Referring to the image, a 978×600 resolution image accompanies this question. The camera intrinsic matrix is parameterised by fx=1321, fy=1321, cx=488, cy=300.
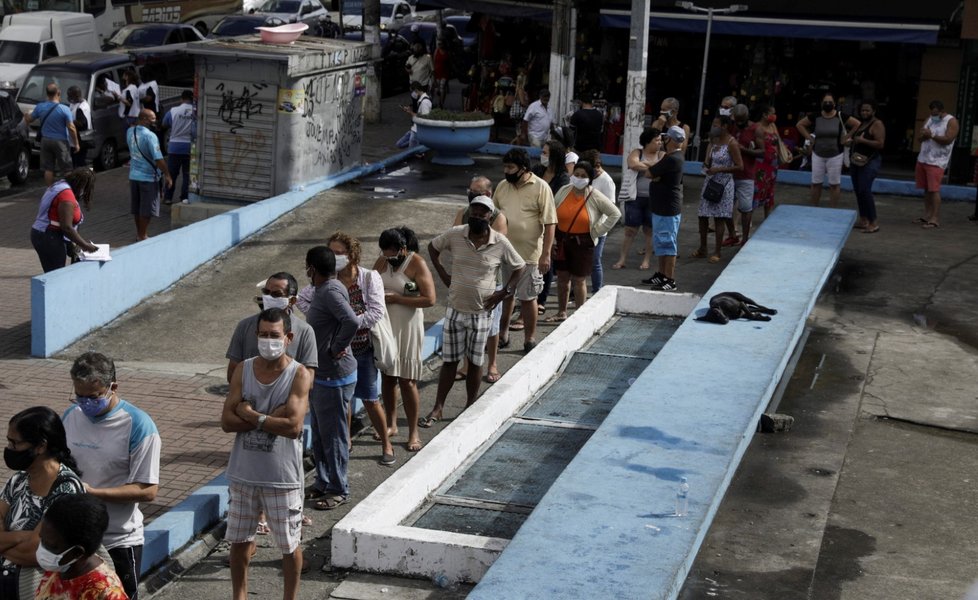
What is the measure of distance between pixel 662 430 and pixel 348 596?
243 cm

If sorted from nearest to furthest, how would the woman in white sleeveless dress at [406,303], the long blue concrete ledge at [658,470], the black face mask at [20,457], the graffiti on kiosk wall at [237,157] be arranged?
the black face mask at [20,457], the long blue concrete ledge at [658,470], the woman in white sleeveless dress at [406,303], the graffiti on kiosk wall at [237,157]

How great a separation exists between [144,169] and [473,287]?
693cm

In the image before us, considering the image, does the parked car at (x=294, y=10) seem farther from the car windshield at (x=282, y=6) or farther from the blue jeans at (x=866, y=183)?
the blue jeans at (x=866, y=183)

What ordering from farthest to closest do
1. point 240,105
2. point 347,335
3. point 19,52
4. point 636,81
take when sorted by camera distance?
point 19,52 → point 240,105 → point 636,81 → point 347,335

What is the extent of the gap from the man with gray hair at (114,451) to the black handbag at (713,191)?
32.3ft

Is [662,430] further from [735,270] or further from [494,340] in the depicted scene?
[735,270]

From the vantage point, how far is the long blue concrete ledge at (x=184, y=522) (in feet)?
25.3

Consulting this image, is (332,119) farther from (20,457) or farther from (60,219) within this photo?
(20,457)

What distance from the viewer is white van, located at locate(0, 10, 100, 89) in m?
24.8

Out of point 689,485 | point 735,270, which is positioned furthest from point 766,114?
point 689,485

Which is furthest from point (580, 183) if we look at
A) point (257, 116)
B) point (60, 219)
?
point (257, 116)

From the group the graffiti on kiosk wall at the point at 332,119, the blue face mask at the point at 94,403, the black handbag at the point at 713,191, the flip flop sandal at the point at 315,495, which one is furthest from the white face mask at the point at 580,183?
the blue face mask at the point at 94,403

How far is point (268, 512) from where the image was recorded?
703cm

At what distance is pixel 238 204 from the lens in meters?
17.7
